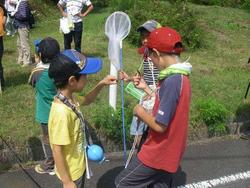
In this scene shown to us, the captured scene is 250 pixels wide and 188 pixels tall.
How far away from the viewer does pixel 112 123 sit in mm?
5230

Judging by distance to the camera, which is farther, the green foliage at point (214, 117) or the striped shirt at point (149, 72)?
the green foliage at point (214, 117)

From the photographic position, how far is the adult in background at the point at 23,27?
315 inches

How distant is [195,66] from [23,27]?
11.0ft

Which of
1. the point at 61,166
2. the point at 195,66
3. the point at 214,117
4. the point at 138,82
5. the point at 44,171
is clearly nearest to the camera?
the point at 61,166

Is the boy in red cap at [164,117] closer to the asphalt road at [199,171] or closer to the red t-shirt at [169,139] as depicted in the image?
the red t-shirt at [169,139]

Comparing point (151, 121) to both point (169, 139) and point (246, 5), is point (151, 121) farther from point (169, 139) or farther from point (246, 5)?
point (246, 5)

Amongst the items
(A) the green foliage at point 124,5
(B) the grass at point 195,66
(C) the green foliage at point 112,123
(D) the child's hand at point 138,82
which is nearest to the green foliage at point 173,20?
(B) the grass at point 195,66

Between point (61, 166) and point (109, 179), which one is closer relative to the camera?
point (61, 166)

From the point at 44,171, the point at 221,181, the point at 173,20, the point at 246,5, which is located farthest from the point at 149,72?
the point at 246,5

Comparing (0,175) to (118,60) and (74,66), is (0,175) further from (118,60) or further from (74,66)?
(74,66)

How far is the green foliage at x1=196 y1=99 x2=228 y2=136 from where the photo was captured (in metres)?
5.77

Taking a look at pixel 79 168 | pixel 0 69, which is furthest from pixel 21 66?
pixel 79 168

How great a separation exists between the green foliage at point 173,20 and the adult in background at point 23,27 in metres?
2.81

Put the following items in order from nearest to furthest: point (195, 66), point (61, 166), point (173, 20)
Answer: point (61, 166), point (195, 66), point (173, 20)
